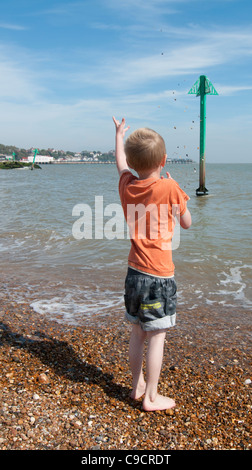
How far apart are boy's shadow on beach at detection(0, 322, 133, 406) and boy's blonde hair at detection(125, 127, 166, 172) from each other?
5.87ft

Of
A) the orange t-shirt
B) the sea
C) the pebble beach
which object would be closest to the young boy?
the orange t-shirt

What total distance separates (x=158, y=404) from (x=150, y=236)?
1254 mm

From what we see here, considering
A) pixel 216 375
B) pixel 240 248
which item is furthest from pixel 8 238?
pixel 216 375

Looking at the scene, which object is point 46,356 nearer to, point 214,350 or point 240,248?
point 214,350

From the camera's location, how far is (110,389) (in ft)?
10.4

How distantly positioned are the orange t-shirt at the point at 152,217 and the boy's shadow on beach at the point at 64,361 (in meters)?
1.13

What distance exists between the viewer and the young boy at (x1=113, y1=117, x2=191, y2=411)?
2.61m

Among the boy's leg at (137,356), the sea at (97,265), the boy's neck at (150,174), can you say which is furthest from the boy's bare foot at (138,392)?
the sea at (97,265)

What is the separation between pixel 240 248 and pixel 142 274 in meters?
7.41

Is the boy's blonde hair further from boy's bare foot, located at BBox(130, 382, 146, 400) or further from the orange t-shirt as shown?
boy's bare foot, located at BBox(130, 382, 146, 400)

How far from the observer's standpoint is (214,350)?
160 inches

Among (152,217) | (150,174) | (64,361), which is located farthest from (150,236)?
(64,361)

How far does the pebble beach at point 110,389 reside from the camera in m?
2.54

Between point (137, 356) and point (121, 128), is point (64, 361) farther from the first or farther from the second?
point (121, 128)
